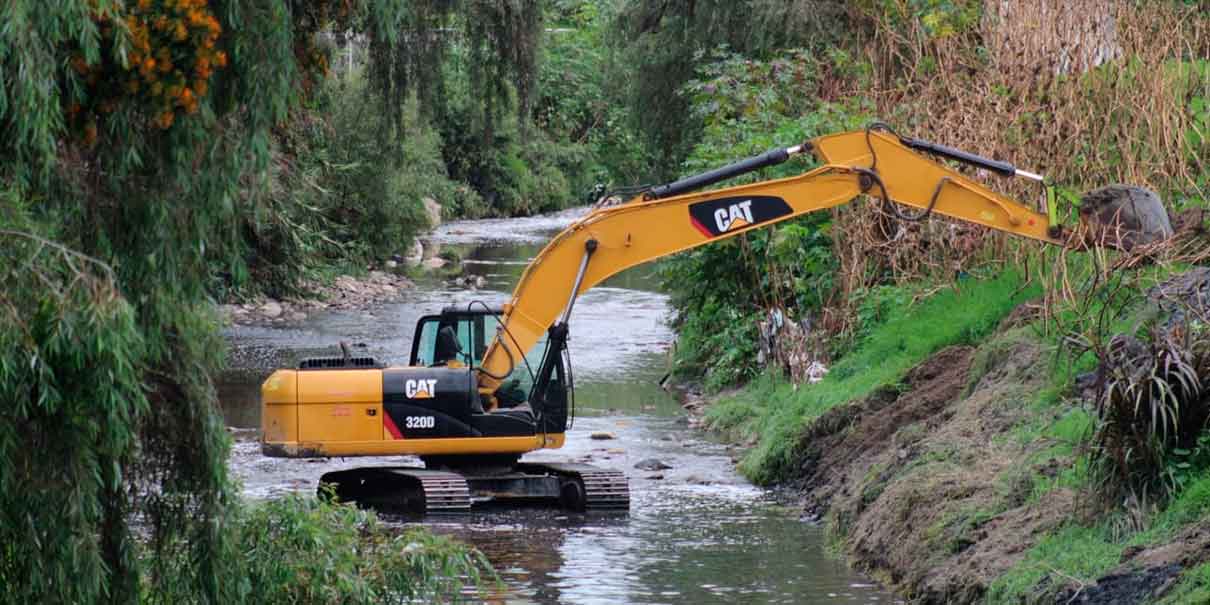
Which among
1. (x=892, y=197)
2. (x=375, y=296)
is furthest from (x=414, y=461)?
(x=375, y=296)

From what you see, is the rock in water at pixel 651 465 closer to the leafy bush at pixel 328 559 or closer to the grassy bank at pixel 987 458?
the grassy bank at pixel 987 458

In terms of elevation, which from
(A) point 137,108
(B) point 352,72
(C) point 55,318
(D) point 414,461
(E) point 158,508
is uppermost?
(B) point 352,72

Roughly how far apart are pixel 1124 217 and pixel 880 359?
15.2 ft

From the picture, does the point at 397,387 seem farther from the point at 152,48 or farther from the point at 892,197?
the point at 152,48

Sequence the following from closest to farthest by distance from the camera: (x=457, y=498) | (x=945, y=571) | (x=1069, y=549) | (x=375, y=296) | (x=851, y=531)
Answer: (x=1069, y=549) → (x=945, y=571) → (x=851, y=531) → (x=457, y=498) → (x=375, y=296)

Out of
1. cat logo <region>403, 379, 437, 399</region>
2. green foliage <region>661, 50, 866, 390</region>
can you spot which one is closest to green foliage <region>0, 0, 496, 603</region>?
cat logo <region>403, 379, 437, 399</region>

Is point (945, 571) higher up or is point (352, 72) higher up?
point (352, 72)

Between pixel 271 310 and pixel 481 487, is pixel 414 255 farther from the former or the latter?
pixel 481 487

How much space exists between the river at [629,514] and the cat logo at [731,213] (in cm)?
275

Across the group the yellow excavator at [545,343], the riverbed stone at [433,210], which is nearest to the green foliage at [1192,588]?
the yellow excavator at [545,343]

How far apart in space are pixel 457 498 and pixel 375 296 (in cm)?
2248

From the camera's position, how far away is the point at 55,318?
729 cm

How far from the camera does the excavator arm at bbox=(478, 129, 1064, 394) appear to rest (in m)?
15.9

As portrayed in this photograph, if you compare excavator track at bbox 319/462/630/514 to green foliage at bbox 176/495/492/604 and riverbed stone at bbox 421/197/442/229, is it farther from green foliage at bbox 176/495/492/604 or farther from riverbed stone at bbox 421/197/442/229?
riverbed stone at bbox 421/197/442/229
